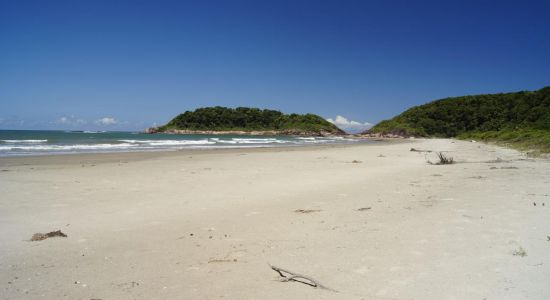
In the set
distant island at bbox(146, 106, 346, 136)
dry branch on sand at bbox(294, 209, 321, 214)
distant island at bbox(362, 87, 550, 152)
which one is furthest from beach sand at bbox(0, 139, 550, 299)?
distant island at bbox(146, 106, 346, 136)

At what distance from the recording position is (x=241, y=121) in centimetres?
14462

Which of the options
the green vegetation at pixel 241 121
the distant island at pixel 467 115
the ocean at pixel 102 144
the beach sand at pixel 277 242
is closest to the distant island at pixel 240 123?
the green vegetation at pixel 241 121

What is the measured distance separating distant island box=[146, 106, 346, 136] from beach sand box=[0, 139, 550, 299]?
124504 millimetres

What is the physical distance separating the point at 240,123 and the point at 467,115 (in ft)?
253

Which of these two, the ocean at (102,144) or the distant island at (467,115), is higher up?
the distant island at (467,115)

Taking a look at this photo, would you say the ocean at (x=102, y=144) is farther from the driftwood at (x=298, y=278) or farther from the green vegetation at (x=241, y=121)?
the green vegetation at (x=241, y=121)

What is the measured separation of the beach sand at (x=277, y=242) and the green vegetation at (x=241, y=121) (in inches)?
4955

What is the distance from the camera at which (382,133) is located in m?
113

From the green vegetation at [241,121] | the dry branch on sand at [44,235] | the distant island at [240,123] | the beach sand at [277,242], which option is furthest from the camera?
the green vegetation at [241,121]

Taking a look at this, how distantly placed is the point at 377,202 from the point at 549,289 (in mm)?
4253

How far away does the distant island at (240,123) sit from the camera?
450ft

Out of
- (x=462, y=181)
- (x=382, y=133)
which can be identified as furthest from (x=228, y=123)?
(x=462, y=181)

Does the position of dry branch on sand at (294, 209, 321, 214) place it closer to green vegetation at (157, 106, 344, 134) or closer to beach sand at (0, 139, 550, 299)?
beach sand at (0, 139, 550, 299)

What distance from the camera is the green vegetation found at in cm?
13950
